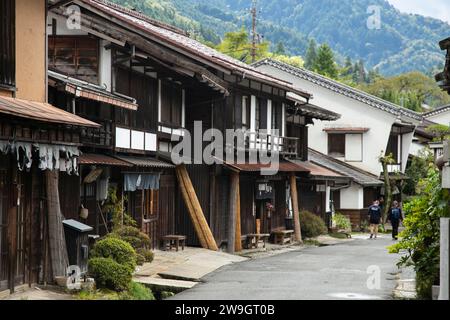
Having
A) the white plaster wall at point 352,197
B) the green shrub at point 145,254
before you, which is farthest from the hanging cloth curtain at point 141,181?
the white plaster wall at point 352,197

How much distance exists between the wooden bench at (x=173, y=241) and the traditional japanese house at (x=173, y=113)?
346 mm

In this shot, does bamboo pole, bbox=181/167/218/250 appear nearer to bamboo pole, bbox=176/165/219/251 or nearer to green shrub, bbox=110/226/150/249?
bamboo pole, bbox=176/165/219/251

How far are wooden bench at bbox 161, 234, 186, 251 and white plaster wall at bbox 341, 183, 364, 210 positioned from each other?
21.6 meters

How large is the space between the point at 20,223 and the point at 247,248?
15.2m

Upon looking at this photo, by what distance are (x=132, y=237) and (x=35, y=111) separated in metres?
6.58

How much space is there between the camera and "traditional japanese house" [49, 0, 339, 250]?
66.8 ft

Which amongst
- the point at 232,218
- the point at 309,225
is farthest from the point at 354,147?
the point at 232,218

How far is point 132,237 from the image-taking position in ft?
64.8

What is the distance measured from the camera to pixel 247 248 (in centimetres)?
2880

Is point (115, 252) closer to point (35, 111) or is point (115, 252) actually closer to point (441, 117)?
point (35, 111)

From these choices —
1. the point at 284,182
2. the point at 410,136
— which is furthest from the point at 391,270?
the point at 410,136

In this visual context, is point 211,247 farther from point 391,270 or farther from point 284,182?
point 284,182

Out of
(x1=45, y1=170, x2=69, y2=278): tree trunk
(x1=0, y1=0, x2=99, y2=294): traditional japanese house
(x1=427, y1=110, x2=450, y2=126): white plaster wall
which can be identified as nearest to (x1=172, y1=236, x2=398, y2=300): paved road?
(x1=45, y1=170, x2=69, y2=278): tree trunk

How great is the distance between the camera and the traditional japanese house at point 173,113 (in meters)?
20.4
